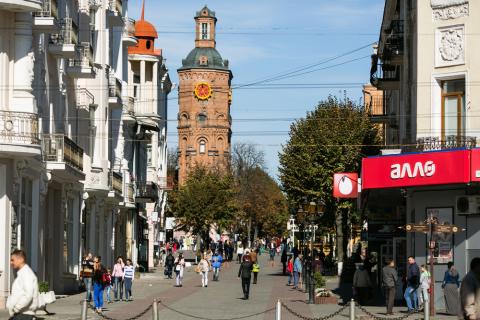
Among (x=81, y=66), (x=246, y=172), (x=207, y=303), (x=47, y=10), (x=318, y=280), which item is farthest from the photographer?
(x=246, y=172)

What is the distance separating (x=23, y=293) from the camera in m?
16.9

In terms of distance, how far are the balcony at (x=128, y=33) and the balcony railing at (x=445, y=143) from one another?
26.1m

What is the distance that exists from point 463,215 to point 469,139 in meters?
2.14

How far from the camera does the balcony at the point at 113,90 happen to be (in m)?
52.5

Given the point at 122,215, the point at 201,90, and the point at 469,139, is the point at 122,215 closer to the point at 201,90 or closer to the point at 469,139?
the point at 469,139

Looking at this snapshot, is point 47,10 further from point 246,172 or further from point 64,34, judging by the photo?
point 246,172

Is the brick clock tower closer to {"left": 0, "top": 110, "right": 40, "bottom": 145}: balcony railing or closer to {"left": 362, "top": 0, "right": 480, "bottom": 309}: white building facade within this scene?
{"left": 362, "top": 0, "right": 480, "bottom": 309}: white building facade

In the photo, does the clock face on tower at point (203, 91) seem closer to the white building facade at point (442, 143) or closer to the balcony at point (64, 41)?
the balcony at point (64, 41)

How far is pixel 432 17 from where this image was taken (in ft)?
115

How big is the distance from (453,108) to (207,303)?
34.8 ft

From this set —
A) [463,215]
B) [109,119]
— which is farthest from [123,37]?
[463,215]

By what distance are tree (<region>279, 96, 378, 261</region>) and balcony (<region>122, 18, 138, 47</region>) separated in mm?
11100

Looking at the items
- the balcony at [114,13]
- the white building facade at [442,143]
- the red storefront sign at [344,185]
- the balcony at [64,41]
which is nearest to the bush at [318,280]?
the red storefront sign at [344,185]

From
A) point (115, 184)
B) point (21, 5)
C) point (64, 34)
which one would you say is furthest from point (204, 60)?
point (21, 5)
